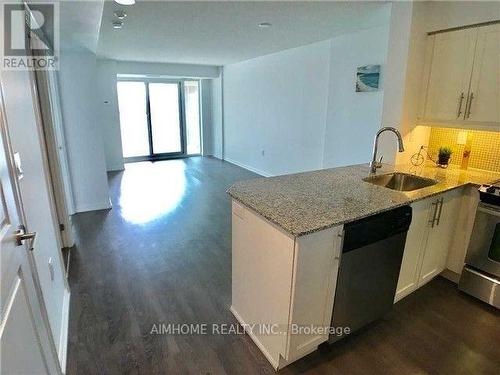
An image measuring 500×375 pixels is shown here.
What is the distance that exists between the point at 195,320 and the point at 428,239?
6.05 feet

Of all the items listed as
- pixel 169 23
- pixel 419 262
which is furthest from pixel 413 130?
pixel 169 23

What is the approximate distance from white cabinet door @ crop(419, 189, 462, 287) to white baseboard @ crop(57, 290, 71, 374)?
8.37ft

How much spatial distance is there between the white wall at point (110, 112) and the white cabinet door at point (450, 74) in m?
5.71

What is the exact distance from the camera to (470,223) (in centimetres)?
240

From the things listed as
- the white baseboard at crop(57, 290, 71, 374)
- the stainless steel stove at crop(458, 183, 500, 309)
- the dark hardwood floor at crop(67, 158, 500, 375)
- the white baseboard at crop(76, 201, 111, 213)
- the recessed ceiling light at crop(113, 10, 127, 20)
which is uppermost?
the recessed ceiling light at crop(113, 10, 127, 20)

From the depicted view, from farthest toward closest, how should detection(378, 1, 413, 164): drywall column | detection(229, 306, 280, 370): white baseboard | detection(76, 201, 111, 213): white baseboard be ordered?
1. detection(76, 201, 111, 213): white baseboard
2. detection(378, 1, 413, 164): drywall column
3. detection(229, 306, 280, 370): white baseboard

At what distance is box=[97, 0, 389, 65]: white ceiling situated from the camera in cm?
271

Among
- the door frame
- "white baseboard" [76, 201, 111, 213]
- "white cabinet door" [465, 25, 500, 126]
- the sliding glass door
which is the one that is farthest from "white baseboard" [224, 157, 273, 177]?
the door frame

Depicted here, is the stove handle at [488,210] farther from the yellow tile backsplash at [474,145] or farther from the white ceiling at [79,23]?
the white ceiling at [79,23]

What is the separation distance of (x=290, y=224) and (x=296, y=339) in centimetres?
71

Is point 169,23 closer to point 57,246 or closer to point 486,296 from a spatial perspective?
point 57,246

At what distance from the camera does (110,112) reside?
6.43 metres

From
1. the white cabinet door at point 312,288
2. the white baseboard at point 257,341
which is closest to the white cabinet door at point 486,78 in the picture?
the white cabinet door at point 312,288

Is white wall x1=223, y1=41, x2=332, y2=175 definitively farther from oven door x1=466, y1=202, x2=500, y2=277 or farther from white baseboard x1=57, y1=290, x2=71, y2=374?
white baseboard x1=57, y1=290, x2=71, y2=374
